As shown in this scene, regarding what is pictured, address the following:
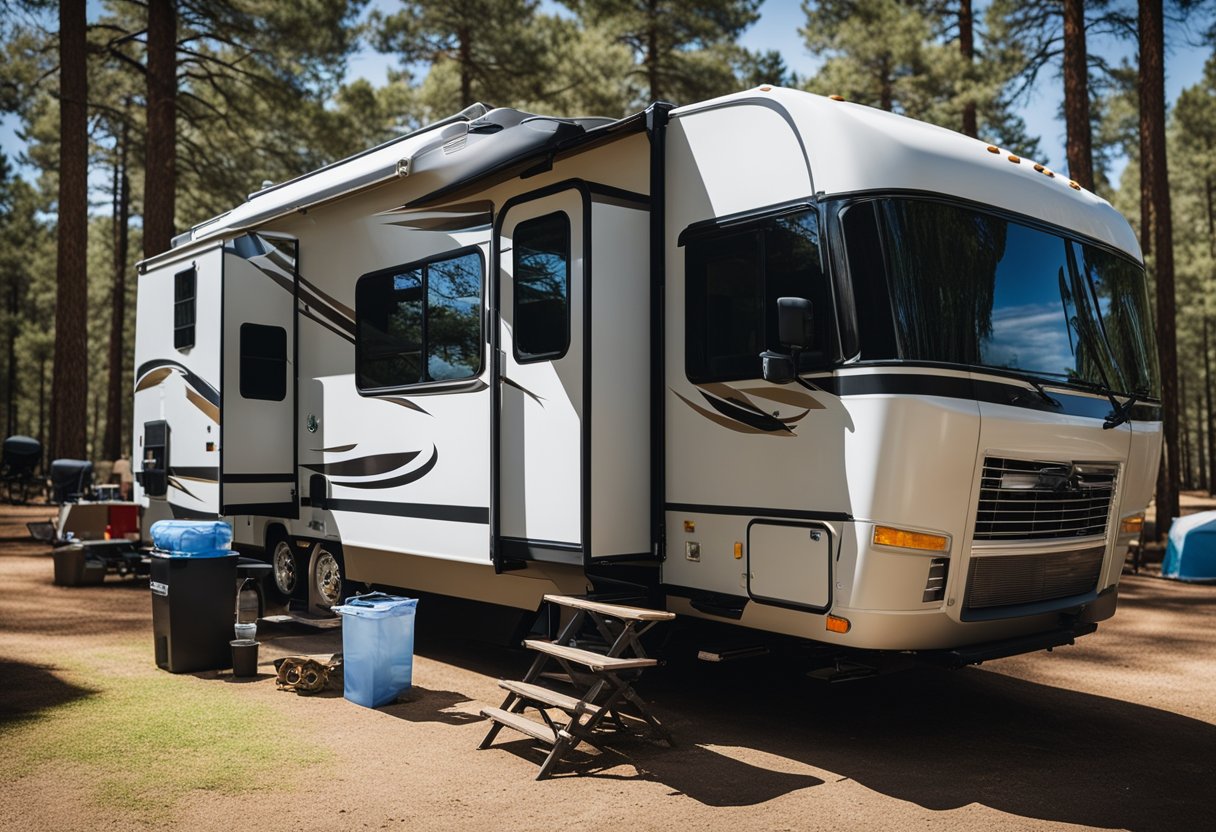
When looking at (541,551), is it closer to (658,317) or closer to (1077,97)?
(658,317)

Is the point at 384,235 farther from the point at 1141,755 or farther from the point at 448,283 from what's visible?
the point at 1141,755

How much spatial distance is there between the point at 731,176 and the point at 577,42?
16.3 metres

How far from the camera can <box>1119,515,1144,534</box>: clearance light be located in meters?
6.32

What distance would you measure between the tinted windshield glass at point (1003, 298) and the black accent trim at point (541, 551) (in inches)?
82.2

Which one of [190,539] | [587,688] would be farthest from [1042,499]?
[190,539]

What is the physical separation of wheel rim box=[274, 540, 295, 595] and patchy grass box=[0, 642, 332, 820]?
2370 millimetres

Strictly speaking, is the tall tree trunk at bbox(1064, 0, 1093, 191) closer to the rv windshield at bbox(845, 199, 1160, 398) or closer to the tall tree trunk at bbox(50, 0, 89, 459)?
the rv windshield at bbox(845, 199, 1160, 398)

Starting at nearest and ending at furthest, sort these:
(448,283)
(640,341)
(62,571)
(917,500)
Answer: (917,500)
(640,341)
(448,283)
(62,571)

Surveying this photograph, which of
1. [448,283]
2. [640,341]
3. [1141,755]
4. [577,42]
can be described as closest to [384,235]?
[448,283]

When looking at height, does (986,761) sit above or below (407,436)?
below

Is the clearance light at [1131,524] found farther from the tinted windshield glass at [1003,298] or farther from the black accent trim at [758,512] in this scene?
the black accent trim at [758,512]

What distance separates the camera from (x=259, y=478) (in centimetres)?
872

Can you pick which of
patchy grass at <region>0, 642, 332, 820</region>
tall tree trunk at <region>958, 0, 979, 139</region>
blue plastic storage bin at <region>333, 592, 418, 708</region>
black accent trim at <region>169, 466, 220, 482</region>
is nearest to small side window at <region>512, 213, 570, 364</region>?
blue plastic storage bin at <region>333, 592, 418, 708</region>

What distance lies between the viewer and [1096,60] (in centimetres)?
1852
